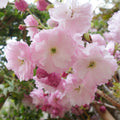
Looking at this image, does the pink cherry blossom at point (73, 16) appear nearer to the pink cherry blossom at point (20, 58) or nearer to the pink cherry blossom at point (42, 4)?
the pink cherry blossom at point (20, 58)

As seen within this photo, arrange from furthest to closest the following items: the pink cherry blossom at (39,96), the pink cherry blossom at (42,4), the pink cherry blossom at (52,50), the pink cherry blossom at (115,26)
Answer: the pink cherry blossom at (39,96) < the pink cherry blossom at (42,4) < the pink cherry blossom at (115,26) < the pink cherry blossom at (52,50)

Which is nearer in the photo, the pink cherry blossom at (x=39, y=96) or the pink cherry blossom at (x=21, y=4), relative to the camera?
the pink cherry blossom at (x=21, y=4)

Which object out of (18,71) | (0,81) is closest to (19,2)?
(18,71)

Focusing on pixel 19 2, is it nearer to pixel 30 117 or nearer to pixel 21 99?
pixel 21 99

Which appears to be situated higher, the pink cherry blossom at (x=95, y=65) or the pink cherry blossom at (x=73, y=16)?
the pink cherry blossom at (x=73, y=16)

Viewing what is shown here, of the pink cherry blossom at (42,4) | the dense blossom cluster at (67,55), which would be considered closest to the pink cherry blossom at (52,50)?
the dense blossom cluster at (67,55)

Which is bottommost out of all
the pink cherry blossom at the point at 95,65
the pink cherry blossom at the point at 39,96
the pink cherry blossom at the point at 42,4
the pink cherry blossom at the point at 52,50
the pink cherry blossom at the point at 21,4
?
the pink cherry blossom at the point at 95,65

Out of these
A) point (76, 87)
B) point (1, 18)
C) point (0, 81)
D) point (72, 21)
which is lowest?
point (76, 87)
